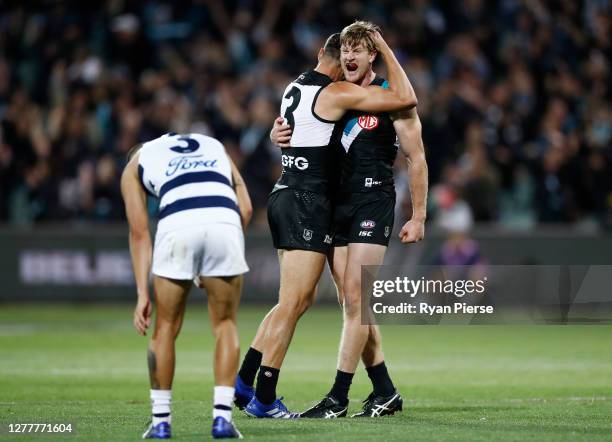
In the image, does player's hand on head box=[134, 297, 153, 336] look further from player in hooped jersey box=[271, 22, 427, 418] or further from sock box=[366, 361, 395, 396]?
sock box=[366, 361, 395, 396]

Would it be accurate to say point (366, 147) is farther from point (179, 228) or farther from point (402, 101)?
point (179, 228)

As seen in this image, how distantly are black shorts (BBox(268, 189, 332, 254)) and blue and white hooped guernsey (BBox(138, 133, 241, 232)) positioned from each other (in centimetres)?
128

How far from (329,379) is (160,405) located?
5004mm

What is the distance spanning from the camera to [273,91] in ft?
74.2

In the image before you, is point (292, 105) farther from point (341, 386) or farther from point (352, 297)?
point (341, 386)

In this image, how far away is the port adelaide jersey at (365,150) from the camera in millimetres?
9555

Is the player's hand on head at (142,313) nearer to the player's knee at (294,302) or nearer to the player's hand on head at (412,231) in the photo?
the player's knee at (294,302)

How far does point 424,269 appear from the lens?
798 inches

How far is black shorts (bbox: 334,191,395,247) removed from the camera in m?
9.45

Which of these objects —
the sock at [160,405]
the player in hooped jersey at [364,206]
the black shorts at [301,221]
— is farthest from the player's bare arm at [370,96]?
the sock at [160,405]

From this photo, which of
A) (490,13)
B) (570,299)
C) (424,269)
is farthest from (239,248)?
(490,13)

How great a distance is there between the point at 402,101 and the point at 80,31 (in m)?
15.0

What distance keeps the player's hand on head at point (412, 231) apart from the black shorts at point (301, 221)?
59cm

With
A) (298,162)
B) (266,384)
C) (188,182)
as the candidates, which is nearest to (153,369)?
(188,182)
